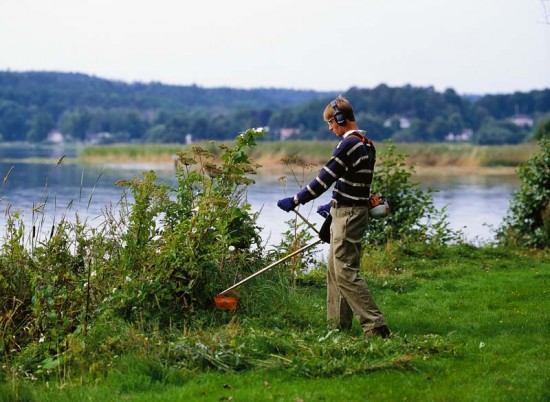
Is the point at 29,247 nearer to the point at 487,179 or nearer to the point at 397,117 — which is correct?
the point at 487,179

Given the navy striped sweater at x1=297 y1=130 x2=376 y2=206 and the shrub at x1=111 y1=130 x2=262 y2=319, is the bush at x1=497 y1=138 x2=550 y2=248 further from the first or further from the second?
the navy striped sweater at x1=297 y1=130 x2=376 y2=206

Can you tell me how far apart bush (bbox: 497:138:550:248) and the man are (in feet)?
23.1

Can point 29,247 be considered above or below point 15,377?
above

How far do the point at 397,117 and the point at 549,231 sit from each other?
7834 centimetres

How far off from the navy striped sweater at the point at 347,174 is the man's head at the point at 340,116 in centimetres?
7

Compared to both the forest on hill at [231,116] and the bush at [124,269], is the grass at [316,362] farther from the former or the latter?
the forest on hill at [231,116]

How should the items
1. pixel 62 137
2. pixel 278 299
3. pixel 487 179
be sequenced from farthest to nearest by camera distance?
pixel 62 137 < pixel 487 179 < pixel 278 299

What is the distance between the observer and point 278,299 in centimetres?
782

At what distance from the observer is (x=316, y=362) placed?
236 inches

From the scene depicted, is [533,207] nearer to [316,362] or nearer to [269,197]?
[316,362]

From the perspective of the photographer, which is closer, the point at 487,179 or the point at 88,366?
the point at 88,366

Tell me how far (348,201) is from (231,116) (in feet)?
257

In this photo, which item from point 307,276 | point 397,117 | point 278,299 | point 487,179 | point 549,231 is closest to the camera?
point 278,299

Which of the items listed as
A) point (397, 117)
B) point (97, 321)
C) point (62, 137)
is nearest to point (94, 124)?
point (62, 137)
